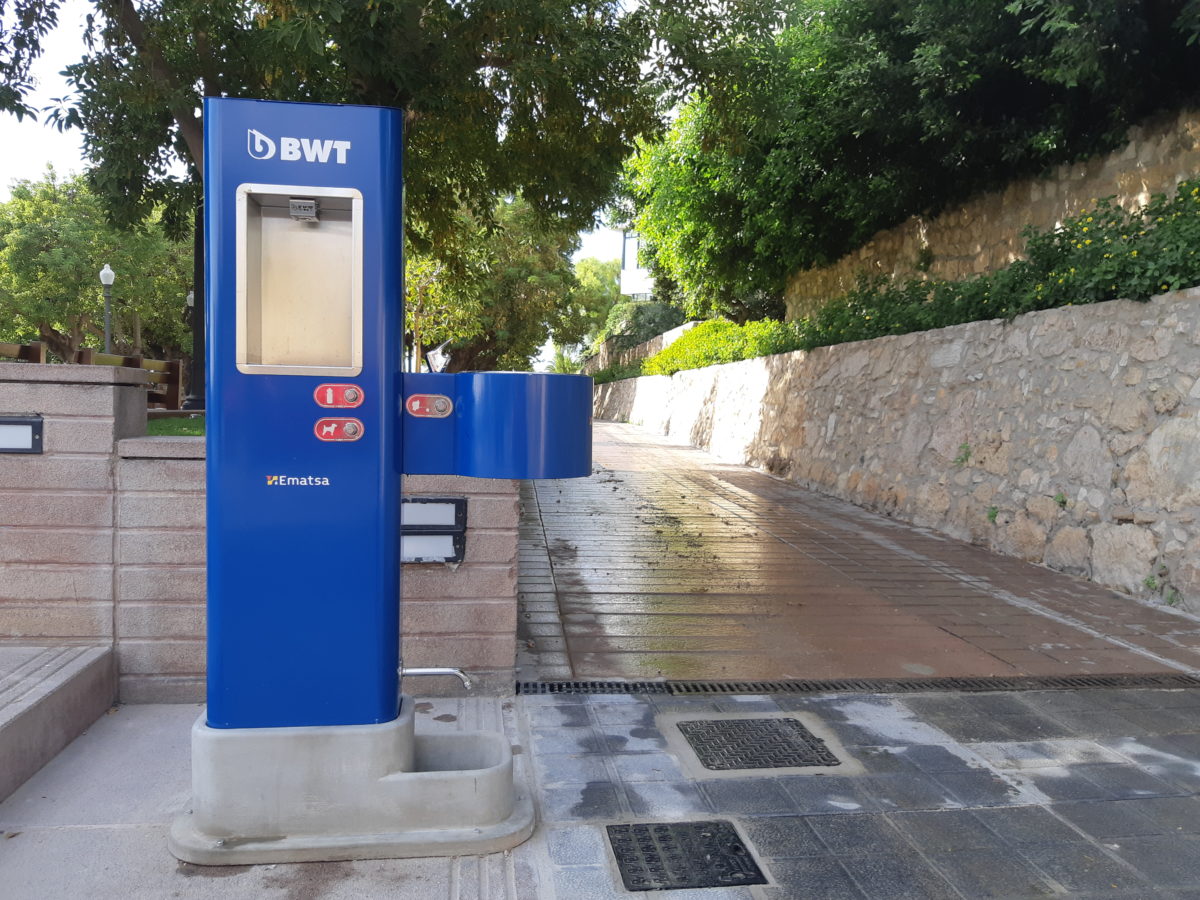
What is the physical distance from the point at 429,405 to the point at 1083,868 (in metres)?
2.25

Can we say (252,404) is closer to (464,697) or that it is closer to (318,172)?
(318,172)

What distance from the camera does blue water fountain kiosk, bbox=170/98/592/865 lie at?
2.25 meters

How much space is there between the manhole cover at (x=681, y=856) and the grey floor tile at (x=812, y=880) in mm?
58

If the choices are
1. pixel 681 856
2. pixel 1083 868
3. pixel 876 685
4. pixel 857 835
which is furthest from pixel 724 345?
pixel 681 856

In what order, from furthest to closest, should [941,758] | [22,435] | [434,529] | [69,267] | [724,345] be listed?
[69,267] < [724,345] < [434,529] < [22,435] < [941,758]

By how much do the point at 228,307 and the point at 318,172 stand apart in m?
0.42

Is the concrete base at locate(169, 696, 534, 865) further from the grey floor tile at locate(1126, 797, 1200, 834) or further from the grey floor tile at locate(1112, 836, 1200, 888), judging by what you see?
the grey floor tile at locate(1126, 797, 1200, 834)

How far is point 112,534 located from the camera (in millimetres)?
3316

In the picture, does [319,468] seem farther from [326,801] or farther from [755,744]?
[755,744]

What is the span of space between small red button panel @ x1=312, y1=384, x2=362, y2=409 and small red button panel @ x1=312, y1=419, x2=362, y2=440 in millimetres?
40

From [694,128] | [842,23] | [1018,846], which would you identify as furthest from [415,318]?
[1018,846]

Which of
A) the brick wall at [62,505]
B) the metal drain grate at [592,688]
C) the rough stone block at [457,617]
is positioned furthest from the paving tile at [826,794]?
the brick wall at [62,505]

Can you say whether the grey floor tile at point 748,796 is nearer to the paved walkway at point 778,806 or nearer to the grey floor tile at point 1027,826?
the paved walkway at point 778,806

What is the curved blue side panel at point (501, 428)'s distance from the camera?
2.37 metres
